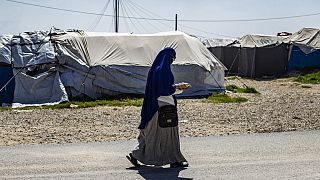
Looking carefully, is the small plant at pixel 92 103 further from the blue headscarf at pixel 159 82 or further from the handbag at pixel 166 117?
the handbag at pixel 166 117

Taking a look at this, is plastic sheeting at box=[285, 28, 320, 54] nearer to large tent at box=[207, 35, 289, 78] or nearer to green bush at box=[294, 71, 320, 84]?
large tent at box=[207, 35, 289, 78]

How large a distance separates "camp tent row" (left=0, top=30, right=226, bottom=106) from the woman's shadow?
38.9 feet

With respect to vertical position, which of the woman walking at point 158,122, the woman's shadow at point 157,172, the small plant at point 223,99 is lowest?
the small plant at point 223,99

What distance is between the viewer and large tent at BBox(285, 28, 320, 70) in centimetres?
3675

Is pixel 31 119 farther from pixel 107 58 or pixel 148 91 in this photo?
pixel 148 91

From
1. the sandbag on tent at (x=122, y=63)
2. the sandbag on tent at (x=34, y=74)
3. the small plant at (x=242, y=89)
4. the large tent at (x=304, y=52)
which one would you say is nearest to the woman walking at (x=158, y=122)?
the sandbag on tent at (x=34, y=74)

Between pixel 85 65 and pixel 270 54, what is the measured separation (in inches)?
715

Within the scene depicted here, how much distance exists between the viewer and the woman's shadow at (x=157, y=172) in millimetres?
7613

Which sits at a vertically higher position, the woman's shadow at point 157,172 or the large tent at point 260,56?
the woman's shadow at point 157,172

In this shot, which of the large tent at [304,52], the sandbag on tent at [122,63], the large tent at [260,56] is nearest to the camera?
the sandbag on tent at [122,63]

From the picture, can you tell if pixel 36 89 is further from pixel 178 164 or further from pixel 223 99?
pixel 178 164

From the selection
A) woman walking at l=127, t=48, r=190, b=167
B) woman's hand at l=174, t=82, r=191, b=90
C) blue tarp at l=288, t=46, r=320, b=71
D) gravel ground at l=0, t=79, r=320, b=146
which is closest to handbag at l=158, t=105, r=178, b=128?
woman walking at l=127, t=48, r=190, b=167

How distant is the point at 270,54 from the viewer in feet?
117

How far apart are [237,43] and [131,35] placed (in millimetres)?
16803
